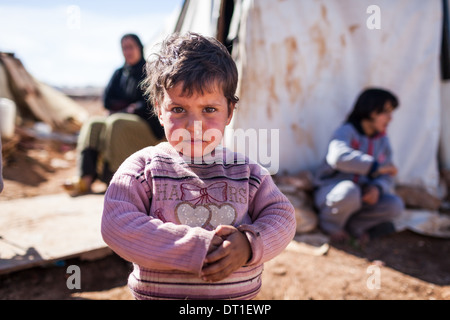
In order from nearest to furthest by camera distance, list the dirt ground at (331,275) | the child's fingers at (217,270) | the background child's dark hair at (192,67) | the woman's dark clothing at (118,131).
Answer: the child's fingers at (217,270), the background child's dark hair at (192,67), the dirt ground at (331,275), the woman's dark clothing at (118,131)

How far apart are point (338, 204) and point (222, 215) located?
6.68 feet

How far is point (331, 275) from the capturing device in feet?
7.53

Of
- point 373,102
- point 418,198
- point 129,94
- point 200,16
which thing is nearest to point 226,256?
point 373,102

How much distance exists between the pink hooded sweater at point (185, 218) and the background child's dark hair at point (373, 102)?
2124 millimetres

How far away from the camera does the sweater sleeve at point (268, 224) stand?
1065 mm

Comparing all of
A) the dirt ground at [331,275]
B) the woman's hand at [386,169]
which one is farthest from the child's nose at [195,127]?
the woman's hand at [386,169]

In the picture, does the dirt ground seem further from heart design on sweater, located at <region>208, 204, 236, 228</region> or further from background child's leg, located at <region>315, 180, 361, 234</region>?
heart design on sweater, located at <region>208, 204, 236, 228</region>

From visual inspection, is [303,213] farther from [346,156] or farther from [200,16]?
[200,16]

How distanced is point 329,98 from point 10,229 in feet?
9.61

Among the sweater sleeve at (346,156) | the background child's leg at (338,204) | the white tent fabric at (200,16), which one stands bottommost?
the background child's leg at (338,204)

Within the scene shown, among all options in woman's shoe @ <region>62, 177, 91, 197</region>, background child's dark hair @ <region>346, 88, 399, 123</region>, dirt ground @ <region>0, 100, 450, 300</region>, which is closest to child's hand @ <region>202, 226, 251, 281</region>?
dirt ground @ <region>0, 100, 450, 300</region>

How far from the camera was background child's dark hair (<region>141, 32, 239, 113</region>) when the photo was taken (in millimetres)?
1114

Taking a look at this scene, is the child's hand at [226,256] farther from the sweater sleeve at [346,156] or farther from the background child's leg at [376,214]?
the background child's leg at [376,214]
